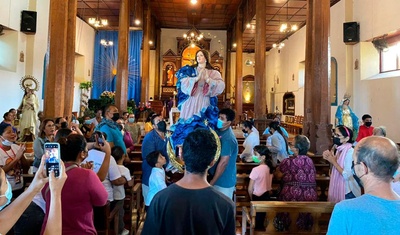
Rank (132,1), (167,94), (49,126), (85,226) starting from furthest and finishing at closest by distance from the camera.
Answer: (167,94), (132,1), (49,126), (85,226)

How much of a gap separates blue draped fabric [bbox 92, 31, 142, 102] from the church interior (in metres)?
0.06

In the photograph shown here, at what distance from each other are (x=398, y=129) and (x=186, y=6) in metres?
11.7

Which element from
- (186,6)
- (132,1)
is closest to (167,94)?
(186,6)

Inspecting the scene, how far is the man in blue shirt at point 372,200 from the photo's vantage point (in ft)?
3.93

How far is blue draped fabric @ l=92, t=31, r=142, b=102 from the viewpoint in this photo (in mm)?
16219

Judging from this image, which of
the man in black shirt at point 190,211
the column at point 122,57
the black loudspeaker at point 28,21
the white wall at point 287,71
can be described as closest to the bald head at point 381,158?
the man in black shirt at point 190,211

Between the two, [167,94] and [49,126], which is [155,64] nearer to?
[167,94]

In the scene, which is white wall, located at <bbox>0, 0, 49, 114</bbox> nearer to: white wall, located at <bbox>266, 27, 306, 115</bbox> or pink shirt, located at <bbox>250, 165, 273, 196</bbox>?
pink shirt, located at <bbox>250, 165, 273, 196</bbox>

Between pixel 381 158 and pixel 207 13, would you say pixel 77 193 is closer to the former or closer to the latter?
pixel 381 158

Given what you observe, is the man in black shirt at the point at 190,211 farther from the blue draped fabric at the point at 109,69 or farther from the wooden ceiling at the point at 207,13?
the blue draped fabric at the point at 109,69

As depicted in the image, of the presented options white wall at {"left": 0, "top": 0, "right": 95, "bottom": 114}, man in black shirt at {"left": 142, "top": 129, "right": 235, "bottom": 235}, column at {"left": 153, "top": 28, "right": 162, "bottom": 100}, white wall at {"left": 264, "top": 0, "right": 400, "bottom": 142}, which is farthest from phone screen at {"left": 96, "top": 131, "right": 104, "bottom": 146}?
column at {"left": 153, "top": 28, "right": 162, "bottom": 100}

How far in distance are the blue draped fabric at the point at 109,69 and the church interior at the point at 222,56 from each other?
0.06 meters

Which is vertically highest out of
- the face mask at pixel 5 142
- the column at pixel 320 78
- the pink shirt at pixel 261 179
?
the column at pixel 320 78

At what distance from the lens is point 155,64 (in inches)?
802
